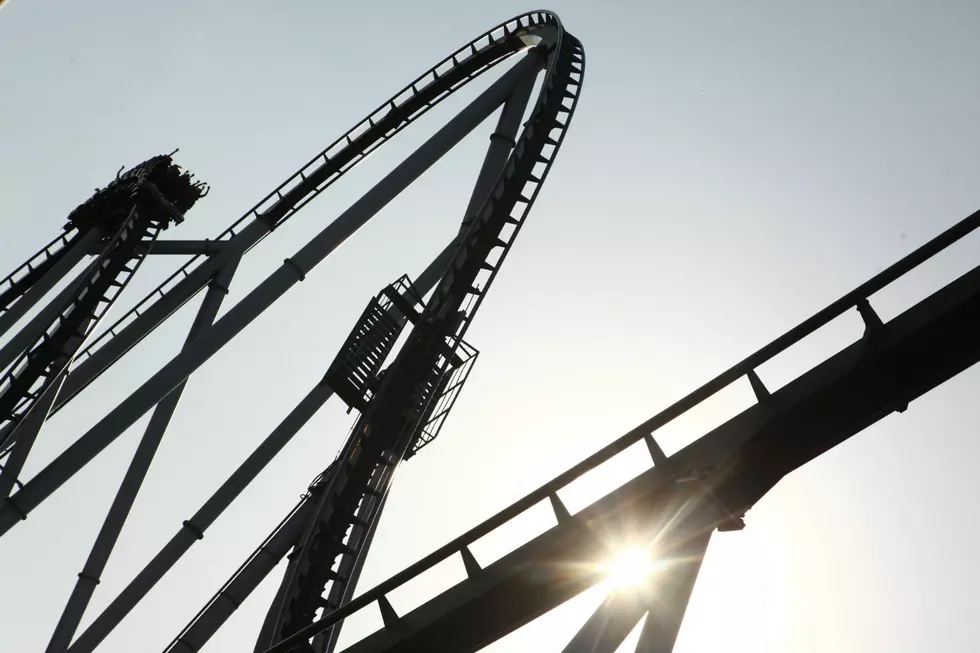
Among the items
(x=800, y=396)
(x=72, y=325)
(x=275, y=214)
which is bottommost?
(x=800, y=396)

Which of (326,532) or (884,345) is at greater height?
(326,532)

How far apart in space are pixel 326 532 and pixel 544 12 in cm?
898

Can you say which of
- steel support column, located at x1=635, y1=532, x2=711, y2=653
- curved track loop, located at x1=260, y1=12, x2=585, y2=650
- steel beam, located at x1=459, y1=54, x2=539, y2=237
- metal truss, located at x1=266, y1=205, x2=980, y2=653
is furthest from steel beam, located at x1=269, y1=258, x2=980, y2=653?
steel beam, located at x1=459, y1=54, x2=539, y2=237

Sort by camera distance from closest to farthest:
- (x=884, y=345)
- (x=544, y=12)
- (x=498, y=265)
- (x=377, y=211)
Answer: (x=884, y=345) → (x=498, y=265) → (x=377, y=211) → (x=544, y=12)

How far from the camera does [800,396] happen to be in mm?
4051

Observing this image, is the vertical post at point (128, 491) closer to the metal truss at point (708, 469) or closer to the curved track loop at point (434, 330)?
the curved track loop at point (434, 330)

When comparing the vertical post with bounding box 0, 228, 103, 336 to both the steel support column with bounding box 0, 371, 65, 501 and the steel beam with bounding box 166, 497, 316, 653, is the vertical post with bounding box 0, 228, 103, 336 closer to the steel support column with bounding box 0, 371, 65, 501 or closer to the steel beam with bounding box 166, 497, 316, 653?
the steel support column with bounding box 0, 371, 65, 501

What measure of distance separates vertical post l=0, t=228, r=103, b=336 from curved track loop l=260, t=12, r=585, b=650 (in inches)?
186

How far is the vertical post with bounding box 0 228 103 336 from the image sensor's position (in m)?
11.3

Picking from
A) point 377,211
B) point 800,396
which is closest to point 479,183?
A: point 377,211

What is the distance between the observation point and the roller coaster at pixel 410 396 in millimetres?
4008

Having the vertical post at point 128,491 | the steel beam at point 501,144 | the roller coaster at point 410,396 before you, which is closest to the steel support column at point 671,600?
the roller coaster at point 410,396

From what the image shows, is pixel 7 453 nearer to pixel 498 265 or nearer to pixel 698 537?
pixel 498 265

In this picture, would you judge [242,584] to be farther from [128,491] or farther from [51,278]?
[51,278]
